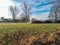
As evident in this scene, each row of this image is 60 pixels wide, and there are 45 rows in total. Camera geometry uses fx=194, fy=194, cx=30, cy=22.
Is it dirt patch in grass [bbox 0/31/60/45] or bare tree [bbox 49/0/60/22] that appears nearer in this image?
dirt patch in grass [bbox 0/31/60/45]

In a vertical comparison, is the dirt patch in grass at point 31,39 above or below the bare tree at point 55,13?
below

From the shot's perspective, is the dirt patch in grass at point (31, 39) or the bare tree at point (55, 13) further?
the bare tree at point (55, 13)

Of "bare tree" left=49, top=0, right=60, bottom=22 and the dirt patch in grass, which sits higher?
"bare tree" left=49, top=0, right=60, bottom=22

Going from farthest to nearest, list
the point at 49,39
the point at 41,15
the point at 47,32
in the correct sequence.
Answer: the point at 41,15
the point at 47,32
the point at 49,39

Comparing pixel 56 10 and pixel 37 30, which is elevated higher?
pixel 56 10

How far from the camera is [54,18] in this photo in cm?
1786

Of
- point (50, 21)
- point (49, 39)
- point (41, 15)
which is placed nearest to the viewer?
point (49, 39)

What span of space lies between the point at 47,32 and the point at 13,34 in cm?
216

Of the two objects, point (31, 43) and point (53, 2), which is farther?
point (53, 2)

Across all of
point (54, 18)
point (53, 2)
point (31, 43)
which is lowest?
point (31, 43)

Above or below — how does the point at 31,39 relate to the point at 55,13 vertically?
below

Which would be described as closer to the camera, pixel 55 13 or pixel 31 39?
pixel 31 39

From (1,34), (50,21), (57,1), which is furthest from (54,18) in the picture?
(1,34)

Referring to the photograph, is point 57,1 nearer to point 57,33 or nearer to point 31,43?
point 57,33
